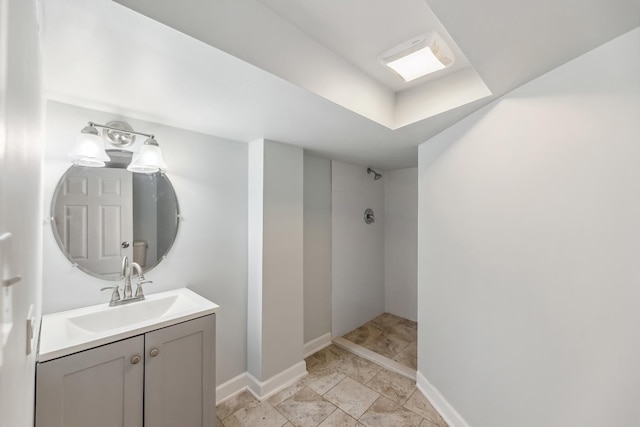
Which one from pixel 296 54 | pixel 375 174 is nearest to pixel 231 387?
pixel 296 54

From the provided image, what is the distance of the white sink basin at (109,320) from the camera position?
1160mm

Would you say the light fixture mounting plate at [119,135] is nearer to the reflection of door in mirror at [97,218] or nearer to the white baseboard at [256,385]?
the reflection of door in mirror at [97,218]

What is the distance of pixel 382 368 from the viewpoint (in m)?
2.52

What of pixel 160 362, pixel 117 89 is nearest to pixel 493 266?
pixel 160 362

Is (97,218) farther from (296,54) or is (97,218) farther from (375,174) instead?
(375,174)

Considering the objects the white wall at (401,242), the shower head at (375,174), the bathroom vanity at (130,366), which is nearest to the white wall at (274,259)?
the bathroom vanity at (130,366)

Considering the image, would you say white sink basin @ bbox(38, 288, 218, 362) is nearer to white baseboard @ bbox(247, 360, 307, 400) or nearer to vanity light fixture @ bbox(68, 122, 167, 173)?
vanity light fixture @ bbox(68, 122, 167, 173)

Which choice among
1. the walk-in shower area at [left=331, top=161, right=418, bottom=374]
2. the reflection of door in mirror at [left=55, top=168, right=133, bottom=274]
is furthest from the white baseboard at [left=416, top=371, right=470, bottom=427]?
the reflection of door in mirror at [left=55, top=168, right=133, bottom=274]

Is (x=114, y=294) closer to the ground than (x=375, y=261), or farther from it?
farther from it

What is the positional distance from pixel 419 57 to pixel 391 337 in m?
2.94

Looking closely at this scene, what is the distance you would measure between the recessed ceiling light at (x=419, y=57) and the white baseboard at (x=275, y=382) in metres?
2.47

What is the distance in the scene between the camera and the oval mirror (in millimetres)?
1502

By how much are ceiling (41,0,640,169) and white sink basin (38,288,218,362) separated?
3.93 feet

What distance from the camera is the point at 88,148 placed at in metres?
1.44
